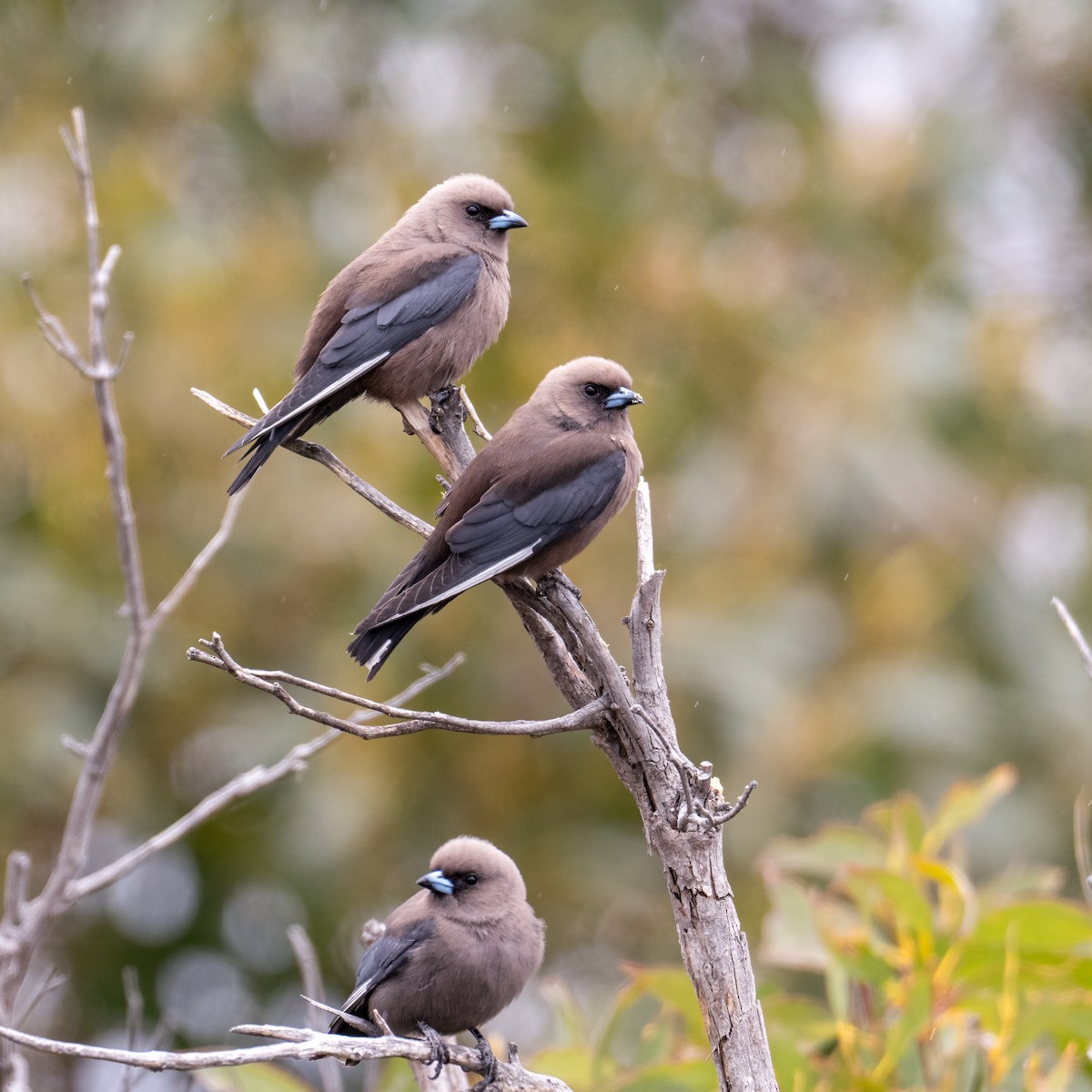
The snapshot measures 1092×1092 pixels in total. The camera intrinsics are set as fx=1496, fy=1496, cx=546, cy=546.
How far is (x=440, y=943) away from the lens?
13.1 ft

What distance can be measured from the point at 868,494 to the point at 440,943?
749cm

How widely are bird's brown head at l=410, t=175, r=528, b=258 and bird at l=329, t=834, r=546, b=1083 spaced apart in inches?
85.9

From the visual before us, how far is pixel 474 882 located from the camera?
4.20m

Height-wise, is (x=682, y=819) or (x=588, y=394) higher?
(x=588, y=394)

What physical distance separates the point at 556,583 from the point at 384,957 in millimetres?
1160

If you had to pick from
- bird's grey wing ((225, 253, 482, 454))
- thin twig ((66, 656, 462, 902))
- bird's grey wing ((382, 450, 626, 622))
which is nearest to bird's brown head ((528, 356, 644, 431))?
bird's grey wing ((382, 450, 626, 622))

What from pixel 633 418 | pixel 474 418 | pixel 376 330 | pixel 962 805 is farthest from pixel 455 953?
pixel 633 418

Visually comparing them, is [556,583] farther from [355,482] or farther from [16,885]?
[16,885]

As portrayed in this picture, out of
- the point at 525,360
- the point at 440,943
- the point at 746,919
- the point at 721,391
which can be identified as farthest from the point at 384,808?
Answer: the point at 440,943

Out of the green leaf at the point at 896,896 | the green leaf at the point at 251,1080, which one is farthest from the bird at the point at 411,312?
the green leaf at the point at 896,896

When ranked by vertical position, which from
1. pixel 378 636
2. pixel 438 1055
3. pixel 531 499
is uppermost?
pixel 531 499

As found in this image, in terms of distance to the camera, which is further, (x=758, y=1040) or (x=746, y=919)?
(x=746, y=919)

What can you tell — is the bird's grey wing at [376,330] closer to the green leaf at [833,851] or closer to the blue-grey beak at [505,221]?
the blue-grey beak at [505,221]

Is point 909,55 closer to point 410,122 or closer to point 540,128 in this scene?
point 540,128
